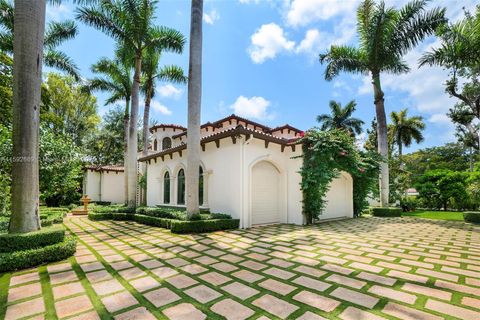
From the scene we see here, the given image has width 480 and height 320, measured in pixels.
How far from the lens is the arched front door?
1005 cm

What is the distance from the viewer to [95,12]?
11047 millimetres

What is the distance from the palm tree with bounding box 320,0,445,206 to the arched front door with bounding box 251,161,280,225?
7.16 meters

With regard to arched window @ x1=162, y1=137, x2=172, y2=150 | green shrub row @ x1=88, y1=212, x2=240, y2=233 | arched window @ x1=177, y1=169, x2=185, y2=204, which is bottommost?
green shrub row @ x1=88, y1=212, x2=240, y2=233

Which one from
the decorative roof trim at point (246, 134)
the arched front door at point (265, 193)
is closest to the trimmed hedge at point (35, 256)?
the decorative roof trim at point (246, 134)

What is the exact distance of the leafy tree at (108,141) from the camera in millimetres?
30844

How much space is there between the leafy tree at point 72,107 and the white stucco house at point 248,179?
2125 centimetres

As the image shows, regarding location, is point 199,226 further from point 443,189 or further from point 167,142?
point 443,189

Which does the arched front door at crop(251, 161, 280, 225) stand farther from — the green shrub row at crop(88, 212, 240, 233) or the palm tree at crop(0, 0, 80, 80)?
the palm tree at crop(0, 0, 80, 80)

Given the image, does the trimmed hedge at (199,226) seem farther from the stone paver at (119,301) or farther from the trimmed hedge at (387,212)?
the trimmed hedge at (387,212)

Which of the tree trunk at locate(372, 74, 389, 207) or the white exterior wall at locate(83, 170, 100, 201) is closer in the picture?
the tree trunk at locate(372, 74, 389, 207)

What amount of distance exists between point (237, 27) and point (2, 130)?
10.9 metres

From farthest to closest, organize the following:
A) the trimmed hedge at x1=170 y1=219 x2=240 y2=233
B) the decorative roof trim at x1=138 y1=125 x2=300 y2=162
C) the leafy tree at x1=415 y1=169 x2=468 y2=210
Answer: the leafy tree at x1=415 y1=169 x2=468 y2=210, the decorative roof trim at x1=138 y1=125 x2=300 y2=162, the trimmed hedge at x1=170 y1=219 x2=240 y2=233

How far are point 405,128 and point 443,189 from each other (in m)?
10.9

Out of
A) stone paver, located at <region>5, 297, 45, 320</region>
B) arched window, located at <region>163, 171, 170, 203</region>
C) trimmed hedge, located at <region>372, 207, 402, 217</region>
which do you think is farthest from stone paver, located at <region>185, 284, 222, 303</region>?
trimmed hedge, located at <region>372, 207, 402, 217</region>
